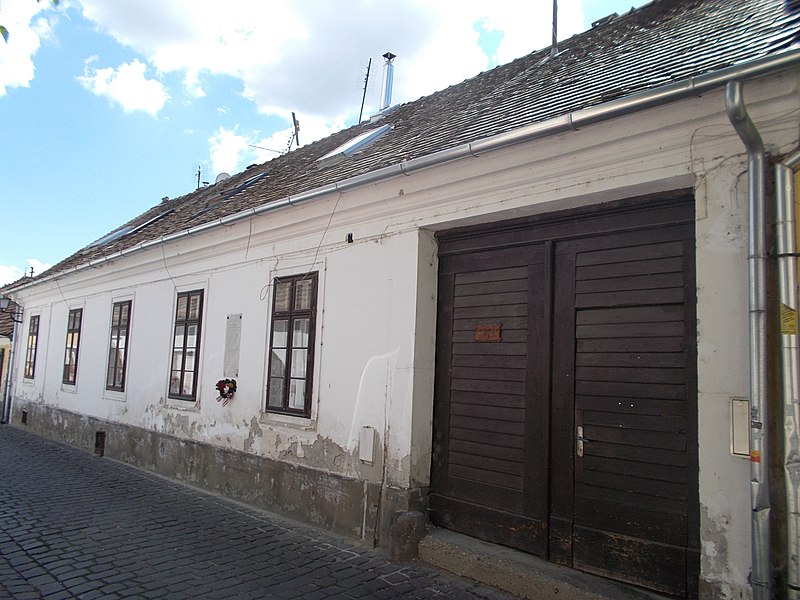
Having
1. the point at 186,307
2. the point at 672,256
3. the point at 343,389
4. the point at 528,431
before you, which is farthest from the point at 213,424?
the point at 672,256

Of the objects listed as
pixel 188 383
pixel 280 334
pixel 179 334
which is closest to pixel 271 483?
pixel 280 334

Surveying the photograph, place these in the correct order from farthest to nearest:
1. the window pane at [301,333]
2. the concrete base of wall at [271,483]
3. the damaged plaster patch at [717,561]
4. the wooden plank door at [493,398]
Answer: the window pane at [301,333], the concrete base of wall at [271,483], the wooden plank door at [493,398], the damaged plaster patch at [717,561]

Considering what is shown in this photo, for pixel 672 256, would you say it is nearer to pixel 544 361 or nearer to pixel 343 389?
pixel 544 361

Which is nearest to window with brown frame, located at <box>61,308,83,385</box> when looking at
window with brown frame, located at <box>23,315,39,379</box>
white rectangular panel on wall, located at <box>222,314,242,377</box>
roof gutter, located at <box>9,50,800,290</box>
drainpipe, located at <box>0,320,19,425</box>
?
window with brown frame, located at <box>23,315,39,379</box>

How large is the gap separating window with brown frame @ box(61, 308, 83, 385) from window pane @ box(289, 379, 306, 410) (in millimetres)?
8068

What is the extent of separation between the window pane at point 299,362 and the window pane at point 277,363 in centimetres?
19

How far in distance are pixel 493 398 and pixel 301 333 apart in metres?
2.70

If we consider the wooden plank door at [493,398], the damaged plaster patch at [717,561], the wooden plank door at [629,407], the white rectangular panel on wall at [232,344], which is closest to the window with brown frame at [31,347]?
Answer: the white rectangular panel on wall at [232,344]

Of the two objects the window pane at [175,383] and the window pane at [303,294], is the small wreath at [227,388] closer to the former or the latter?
the window pane at [303,294]

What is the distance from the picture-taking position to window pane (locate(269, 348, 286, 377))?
7.06 m

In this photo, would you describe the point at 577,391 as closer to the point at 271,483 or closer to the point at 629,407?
the point at 629,407

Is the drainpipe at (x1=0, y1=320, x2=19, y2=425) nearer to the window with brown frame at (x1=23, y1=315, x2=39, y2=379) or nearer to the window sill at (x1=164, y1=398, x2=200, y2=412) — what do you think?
the window with brown frame at (x1=23, y1=315, x2=39, y2=379)

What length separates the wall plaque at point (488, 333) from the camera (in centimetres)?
518

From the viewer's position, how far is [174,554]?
5152 mm
